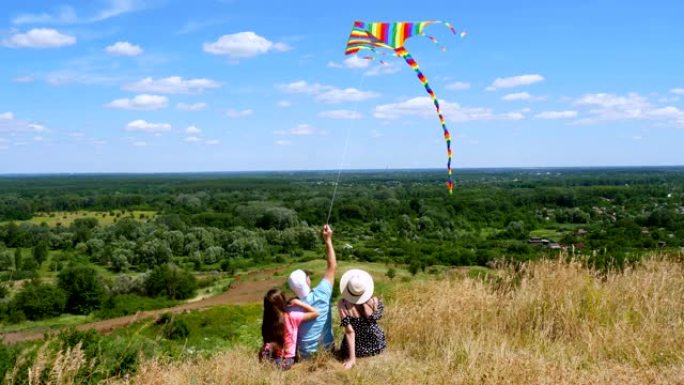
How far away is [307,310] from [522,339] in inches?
80.8

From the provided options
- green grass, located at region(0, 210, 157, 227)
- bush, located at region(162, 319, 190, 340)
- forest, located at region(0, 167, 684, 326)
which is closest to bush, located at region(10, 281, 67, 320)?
forest, located at region(0, 167, 684, 326)

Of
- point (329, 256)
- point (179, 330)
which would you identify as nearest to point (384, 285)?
point (329, 256)

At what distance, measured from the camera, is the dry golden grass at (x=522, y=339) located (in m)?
4.16

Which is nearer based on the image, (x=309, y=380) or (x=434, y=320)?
(x=309, y=380)

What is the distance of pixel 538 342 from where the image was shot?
5.21 m

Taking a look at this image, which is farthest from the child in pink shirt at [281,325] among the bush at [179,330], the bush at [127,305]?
the bush at [127,305]

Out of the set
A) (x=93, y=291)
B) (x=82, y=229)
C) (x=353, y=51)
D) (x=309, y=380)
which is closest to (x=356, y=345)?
(x=309, y=380)

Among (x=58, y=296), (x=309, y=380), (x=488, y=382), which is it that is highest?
(x=488, y=382)

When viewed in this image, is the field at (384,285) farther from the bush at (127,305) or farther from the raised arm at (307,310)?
the raised arm at (307,310)

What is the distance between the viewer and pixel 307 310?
18.2 feet

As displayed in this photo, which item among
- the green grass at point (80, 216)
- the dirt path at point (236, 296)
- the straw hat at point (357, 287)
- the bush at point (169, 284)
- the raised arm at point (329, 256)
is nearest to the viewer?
the straw hat at point (357, 287)

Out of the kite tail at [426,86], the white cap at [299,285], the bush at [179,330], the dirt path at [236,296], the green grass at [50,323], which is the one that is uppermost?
the kite tail at [426,86]

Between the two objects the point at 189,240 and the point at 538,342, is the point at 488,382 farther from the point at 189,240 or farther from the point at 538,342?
the point at 189,240

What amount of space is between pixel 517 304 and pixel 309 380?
2512 mm
